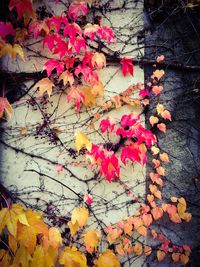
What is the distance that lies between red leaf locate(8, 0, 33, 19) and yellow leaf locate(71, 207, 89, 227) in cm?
201

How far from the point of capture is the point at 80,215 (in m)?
3.02

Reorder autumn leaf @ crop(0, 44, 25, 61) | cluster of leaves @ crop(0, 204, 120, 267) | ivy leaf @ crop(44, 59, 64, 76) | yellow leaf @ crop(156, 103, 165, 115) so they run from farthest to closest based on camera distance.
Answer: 1. yellow leaf @ crop(156, 103, 165, 115)
2. ivy leaf @ crop(44, 59, 64, 76)
3. autumn leaf @ crop(0, 44, 25, 61)
4. cluster of leaves @ crop(0, 204, 120, 267)

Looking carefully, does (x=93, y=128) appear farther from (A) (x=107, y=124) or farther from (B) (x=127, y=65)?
(B) (x=127, y=65)

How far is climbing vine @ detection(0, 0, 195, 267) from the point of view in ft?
9.73

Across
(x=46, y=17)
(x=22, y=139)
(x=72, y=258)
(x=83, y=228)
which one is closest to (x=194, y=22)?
(x=46, y=17)

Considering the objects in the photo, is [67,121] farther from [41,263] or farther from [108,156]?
[41,263]

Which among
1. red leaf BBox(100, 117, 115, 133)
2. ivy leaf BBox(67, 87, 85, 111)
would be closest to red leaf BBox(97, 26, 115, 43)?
ivy leaf BBox(67, 87, 85, 111)

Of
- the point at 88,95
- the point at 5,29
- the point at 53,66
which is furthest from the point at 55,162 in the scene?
the point at 5,29

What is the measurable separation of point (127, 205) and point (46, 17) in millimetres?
2185

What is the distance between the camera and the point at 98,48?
3205 mm

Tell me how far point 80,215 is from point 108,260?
0.53 metres

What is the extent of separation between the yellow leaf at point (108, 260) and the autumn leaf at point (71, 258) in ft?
0.70

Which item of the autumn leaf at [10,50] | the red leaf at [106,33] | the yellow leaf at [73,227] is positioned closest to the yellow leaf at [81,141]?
the yellow leaf at [73,227]

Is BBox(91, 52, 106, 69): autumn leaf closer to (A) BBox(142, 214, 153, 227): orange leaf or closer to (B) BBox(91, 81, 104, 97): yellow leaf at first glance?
(B) BBox(91, 81, 104, 97): yellow leaf
